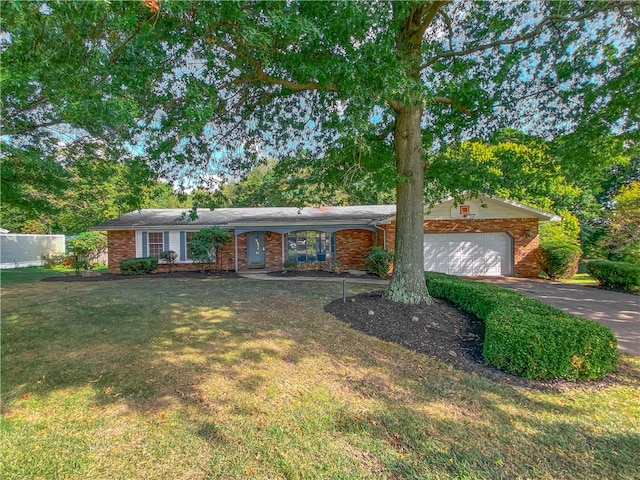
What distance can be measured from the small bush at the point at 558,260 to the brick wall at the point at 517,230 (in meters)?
0.31

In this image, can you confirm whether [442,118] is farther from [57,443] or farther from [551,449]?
[57,443]

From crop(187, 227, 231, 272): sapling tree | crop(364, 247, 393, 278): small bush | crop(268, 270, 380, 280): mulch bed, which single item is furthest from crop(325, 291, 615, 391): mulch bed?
crop(187, 227, 231, 272): sapling tree

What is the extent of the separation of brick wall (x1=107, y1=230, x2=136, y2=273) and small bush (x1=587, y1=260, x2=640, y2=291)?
62.8ft

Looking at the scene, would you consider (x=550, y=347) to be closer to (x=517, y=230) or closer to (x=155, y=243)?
(x=517, y=230)


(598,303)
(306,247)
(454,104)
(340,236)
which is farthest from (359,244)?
(598,303)

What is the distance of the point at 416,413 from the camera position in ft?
10.2

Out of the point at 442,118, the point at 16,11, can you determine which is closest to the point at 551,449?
the point at 16,11

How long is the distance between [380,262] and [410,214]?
19.8 ft

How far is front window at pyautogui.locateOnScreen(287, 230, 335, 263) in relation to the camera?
1584 cm

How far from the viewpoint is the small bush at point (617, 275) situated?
9.93m

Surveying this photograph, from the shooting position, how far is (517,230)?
13438 mm

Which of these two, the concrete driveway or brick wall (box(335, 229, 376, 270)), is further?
brick wall (box(335, 229, 376, 270))

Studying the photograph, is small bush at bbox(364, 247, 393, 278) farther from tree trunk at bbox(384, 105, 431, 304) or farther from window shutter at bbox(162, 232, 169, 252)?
window shutter at bbox(162, 232, 169, 252)

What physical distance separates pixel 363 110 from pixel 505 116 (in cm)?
518
